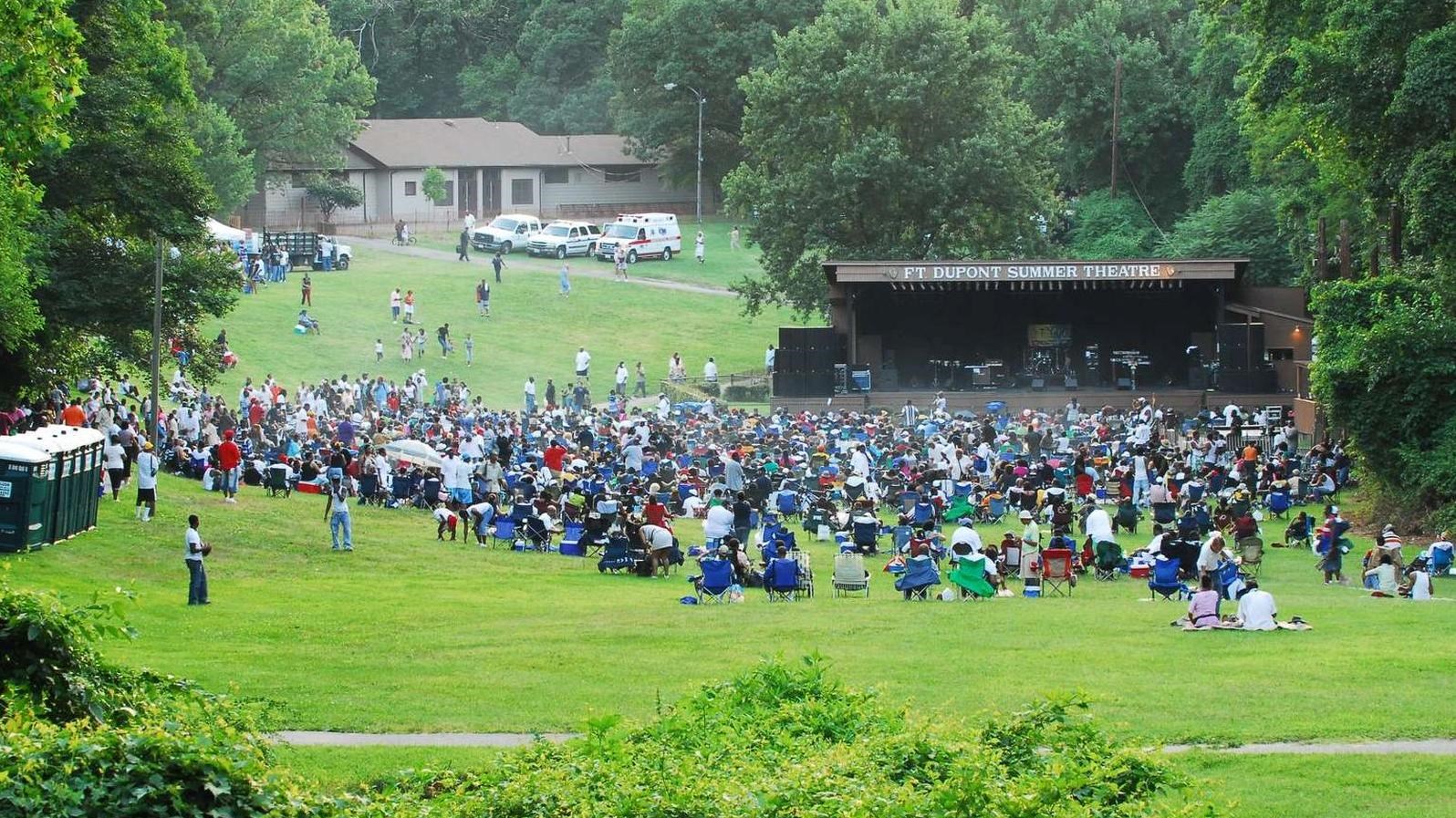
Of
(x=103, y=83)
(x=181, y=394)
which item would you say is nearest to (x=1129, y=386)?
(x=181, y=394)

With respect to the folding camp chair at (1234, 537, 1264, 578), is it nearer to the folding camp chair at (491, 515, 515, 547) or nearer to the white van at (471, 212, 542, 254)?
the folding camp chair at (491, 515, 515, 547)

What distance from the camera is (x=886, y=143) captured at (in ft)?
195

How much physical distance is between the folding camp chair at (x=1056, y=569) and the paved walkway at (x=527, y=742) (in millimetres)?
9987

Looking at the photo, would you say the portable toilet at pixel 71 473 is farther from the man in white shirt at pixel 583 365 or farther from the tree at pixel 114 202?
the man in white shirt at pixel 583 365

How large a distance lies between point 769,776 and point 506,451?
26976 millimetres

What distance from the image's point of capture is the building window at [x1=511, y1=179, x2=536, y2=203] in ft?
304

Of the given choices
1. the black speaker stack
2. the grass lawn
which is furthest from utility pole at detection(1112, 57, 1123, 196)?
the grass lawn

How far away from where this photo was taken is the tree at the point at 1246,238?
217 feet

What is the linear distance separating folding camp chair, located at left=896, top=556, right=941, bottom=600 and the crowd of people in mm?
37

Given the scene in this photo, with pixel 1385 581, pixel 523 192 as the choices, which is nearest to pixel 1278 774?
pixel 1385 581

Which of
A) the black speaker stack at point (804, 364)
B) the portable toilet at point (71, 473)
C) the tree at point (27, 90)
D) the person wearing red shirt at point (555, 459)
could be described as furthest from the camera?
the black speaker stack at point (804, 364)

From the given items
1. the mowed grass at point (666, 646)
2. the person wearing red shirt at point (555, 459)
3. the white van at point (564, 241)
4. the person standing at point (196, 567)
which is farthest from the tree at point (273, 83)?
the person standing at point (196, 567)

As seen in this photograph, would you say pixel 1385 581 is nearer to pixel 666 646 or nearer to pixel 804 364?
pixel 666 646

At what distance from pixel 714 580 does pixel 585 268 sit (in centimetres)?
5249
